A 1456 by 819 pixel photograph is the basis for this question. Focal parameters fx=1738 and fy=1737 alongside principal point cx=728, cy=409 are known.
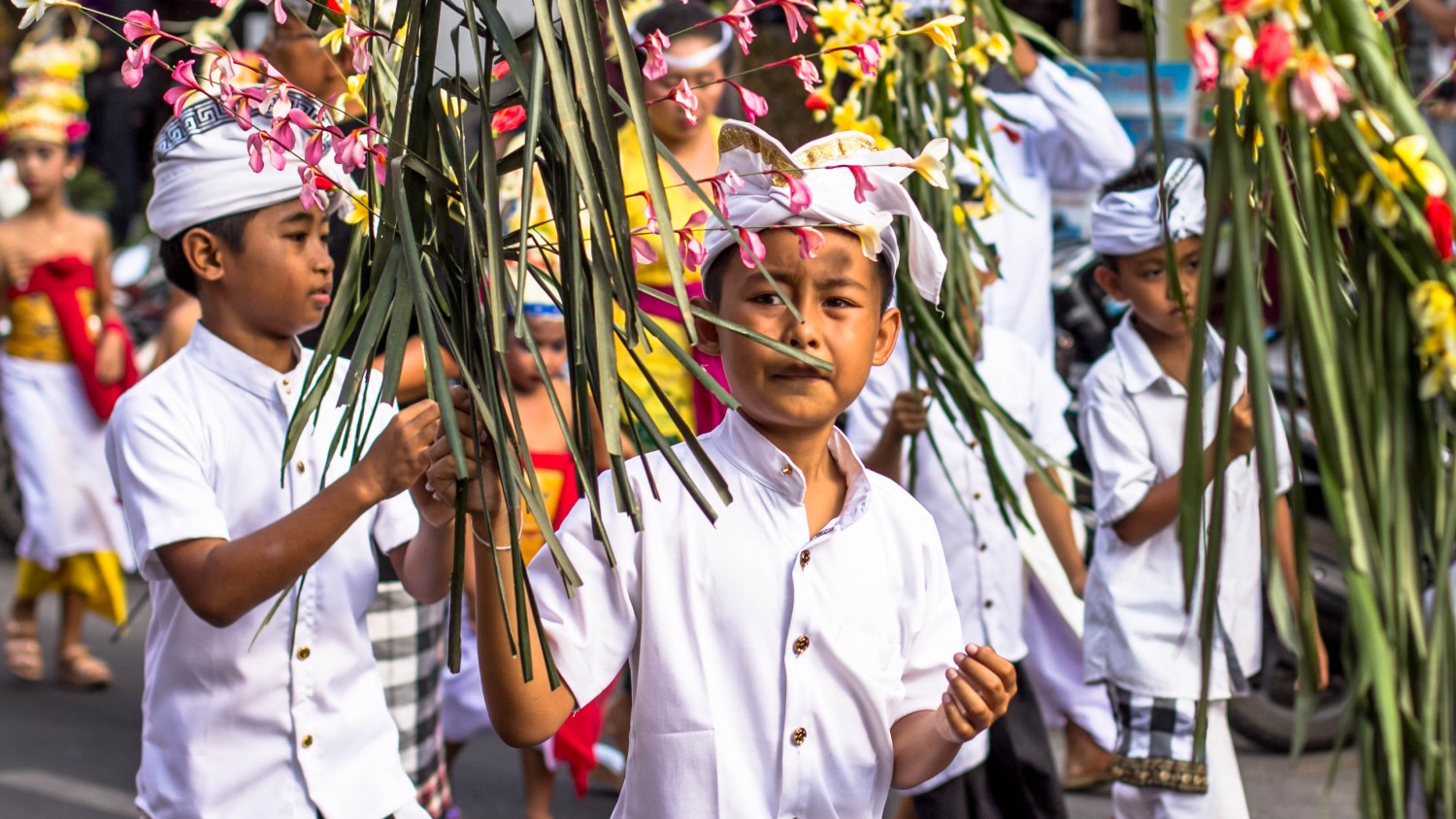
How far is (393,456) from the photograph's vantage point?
2.13 m

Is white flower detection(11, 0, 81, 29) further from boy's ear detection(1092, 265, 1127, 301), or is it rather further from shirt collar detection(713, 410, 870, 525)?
boy's ear detection(1092, 265, 1127, 301)

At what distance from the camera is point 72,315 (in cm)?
665

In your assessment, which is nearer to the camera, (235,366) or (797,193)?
(797,193)

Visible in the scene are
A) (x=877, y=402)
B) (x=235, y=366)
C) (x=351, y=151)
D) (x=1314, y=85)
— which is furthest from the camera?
(x=877, y=402)

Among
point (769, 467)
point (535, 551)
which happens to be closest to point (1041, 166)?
point (535, 551)

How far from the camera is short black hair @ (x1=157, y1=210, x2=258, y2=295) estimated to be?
→ 278 centimetres

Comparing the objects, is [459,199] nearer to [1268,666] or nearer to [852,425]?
[852,425]

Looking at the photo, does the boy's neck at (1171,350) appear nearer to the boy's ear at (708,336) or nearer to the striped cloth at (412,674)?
the boy's ear at (708,336)

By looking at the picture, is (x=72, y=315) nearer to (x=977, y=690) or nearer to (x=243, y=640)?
(x=243, y=640)

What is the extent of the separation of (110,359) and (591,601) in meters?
4.97

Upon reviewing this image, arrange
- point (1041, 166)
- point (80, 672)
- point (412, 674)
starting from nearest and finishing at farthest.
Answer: point (412, 674) < point (1041, 166) < point (80, 672)

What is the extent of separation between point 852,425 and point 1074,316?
2329mm

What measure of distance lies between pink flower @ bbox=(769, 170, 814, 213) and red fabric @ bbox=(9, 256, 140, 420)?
202 inches

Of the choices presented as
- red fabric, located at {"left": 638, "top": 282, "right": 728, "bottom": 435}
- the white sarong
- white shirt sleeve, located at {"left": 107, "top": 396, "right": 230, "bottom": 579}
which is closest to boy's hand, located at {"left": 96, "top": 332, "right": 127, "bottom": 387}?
the white sarong
